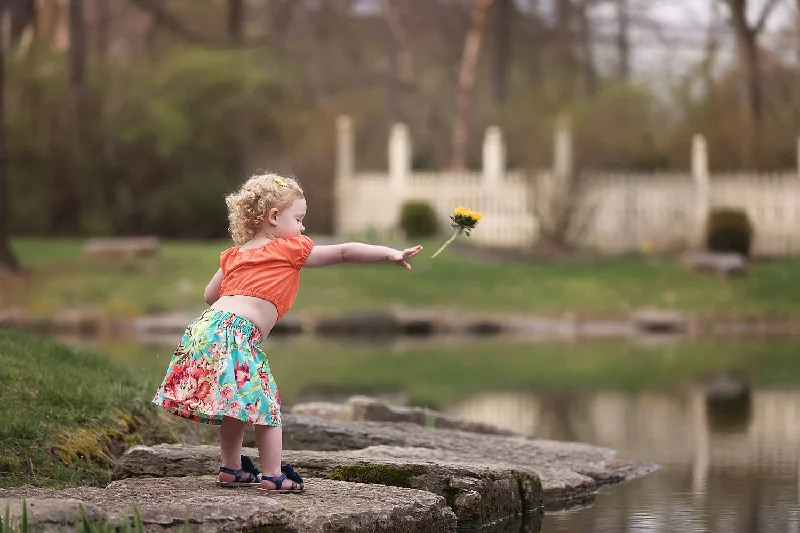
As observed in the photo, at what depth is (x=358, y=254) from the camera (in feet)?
24.1

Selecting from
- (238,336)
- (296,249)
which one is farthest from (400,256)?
(238,336)

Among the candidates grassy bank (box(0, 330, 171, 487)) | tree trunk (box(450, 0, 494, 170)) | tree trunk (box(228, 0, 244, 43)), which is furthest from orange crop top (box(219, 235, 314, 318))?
tree trunk (box(228, 0, 244, 43))

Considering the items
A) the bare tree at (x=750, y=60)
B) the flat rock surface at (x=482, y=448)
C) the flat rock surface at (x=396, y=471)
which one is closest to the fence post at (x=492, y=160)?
the bare tree at (x=750, y=60)

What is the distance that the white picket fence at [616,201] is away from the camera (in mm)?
34312

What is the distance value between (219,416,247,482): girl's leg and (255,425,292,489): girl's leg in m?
0.16

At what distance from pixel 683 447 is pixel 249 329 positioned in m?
5.45

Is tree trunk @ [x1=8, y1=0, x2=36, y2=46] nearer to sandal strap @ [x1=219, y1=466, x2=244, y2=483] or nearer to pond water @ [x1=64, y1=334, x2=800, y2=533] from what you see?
pond water @ [x1=64, y1=334, x2=800, y2=533]

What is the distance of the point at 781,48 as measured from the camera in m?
45.7

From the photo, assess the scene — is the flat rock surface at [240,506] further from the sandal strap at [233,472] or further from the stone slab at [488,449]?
the stone slab at [488,449]

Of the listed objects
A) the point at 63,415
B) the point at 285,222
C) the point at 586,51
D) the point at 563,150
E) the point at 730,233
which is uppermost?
the point at 586,51

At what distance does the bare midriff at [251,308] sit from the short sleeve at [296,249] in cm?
24

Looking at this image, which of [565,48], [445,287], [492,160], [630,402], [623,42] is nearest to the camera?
[630,402]

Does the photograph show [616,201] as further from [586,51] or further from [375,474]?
[375,474]

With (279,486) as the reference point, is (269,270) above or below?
above
